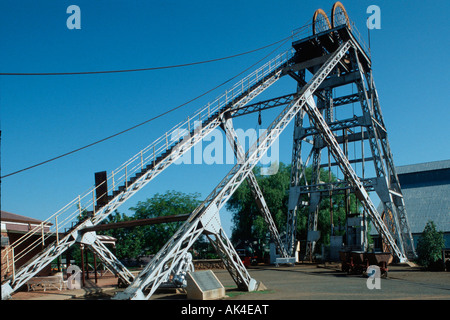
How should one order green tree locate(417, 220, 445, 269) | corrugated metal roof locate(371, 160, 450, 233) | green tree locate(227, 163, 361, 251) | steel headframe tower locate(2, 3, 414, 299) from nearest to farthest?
steel headframe tower locate(2, 3, 414, 299)
green tree locate(417, 220, 445, 269)
green tree locate(227, 163, 361, 251)
corrugated metal roof locate(371, 160, 450, 233)

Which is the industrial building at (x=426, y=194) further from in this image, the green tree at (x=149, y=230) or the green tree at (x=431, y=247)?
the green tree at (x=149, y=230)

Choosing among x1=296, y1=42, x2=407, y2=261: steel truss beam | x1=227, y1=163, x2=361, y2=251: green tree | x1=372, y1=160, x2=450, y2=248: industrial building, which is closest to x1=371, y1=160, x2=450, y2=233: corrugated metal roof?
x1=372, y1=160, x2=450, y2=248: industrial building

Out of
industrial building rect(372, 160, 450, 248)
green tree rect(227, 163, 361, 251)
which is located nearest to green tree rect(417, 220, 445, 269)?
industrial building rect(372, 160, 450, 248)

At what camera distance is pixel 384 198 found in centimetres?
2953

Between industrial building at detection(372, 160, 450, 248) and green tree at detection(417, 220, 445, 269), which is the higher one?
industrial building at detection(372, 160, 450, 248)

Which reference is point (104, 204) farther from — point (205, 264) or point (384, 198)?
point (384, 198)

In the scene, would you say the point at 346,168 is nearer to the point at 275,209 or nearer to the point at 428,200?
the point at 275,209

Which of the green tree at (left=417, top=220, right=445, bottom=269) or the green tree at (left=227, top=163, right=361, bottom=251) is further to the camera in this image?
the green tree at (left=227, top=163, right=361, bottom=251)

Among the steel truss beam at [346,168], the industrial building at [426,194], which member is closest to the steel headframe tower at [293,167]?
the steel truss beam at [346,168]

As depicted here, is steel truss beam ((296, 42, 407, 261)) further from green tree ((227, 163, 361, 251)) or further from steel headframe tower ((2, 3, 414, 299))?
green tree ((227, 163, 361, 251))

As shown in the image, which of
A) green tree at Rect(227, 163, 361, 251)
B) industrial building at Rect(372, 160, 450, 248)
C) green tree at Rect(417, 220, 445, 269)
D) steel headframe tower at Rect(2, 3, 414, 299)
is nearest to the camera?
steel headframe tower at Rect(2, 3, 414, 299)
